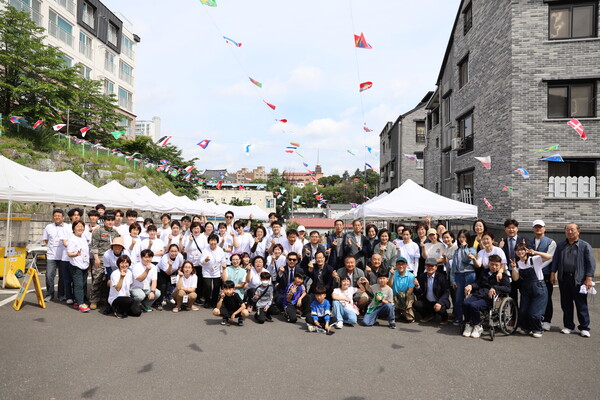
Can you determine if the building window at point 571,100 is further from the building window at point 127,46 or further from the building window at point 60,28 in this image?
the building window at point 127,46

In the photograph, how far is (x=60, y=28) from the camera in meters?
28.0

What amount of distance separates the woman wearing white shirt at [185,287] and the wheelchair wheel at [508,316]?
5.52m

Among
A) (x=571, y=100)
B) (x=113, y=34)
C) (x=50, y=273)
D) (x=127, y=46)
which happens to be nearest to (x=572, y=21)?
(x=571, y=100)

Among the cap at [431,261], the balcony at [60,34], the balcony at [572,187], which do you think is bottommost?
the cap at [431,261]

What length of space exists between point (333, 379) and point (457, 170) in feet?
56.0

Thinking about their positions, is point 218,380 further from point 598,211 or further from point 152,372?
point 598,211

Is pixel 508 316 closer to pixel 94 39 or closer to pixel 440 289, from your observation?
pixel 440 289

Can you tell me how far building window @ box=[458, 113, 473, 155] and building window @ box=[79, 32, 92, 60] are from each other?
28.1 meters

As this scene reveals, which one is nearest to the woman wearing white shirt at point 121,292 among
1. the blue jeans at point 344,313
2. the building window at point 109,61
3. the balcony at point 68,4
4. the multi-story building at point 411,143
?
the blue jeans at point 344,313

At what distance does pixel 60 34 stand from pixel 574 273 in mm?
33059

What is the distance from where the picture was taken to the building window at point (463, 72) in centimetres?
1863

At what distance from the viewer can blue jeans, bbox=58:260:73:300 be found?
25.6 ft

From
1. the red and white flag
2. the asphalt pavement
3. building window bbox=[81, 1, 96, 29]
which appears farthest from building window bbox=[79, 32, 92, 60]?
the red and white flag

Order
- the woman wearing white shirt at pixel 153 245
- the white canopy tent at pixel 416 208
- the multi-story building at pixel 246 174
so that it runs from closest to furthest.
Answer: the woman wearing white shirt at pixel 153 245
the white canopy tent at pixel 416 208
the multi-story building at pixel 246 174
